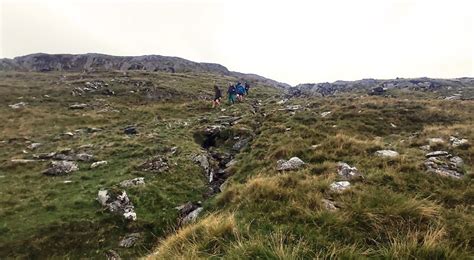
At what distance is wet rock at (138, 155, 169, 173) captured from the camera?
17.4 m

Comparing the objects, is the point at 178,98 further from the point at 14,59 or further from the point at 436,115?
the point at 14,59

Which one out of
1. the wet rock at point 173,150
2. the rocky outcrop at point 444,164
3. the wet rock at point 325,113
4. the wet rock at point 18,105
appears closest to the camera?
the rocky outcrop at point 444,164

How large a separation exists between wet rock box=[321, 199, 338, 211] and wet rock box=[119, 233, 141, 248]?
6538mm

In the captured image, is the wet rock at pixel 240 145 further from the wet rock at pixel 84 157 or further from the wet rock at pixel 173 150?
the wet rock at pixel 84 157

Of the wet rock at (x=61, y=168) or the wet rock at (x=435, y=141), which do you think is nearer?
the wet rock at (x=435, y=141)

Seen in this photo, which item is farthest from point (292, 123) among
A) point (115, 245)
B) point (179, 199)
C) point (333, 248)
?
point (333, 248)

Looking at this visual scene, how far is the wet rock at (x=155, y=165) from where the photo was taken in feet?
57.0

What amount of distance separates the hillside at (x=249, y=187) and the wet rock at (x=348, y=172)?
0.28ft

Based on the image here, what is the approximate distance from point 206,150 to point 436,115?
15873mm

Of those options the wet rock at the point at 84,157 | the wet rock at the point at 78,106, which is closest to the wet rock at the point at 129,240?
the wet rock at the point at 84,157

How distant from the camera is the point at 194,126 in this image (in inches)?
1069

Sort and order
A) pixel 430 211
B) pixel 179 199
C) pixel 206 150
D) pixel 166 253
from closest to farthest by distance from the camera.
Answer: pixel 166 253
pixel 430 211
pixel 179 199
pixel 206 150

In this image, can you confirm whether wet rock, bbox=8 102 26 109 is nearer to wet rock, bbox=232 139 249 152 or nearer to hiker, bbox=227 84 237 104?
hiker, bbox=227 84 237 104

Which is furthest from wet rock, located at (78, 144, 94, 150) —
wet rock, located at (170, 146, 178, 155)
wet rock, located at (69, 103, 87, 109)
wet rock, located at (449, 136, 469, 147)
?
wet rock, located at (69, 103, 87, 109)
